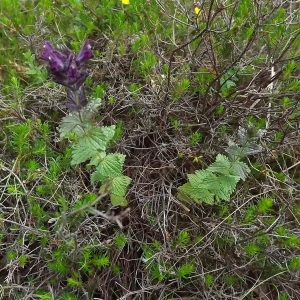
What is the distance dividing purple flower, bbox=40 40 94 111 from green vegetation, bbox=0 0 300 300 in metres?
0.08

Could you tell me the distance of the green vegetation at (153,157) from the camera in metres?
1.93

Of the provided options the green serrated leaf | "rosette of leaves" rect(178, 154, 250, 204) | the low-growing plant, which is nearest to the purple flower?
the low-growing plant

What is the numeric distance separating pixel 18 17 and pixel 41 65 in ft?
1.12

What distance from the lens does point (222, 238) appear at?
203 cm

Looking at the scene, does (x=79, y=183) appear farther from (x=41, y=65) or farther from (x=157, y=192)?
(x=41, y=65)

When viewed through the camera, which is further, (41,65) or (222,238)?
(41,65)

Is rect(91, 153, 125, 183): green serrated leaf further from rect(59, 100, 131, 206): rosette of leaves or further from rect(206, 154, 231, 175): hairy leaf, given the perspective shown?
rect(206, 154, 231, 175): hairy leaf

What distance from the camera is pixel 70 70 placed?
1597 millimetres

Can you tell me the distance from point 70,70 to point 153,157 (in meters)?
0.78

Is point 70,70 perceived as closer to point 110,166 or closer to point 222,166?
point 110,166

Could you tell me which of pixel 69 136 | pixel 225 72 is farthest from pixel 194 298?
pixel 225 72

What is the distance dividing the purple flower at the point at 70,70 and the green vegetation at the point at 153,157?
0.26 ft

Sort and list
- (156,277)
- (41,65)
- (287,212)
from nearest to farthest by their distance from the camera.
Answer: (156,277) → (287,212) → (41,65)

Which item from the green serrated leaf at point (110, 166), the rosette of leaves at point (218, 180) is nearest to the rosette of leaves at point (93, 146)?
the green serrated leaf at point (110, 166)
